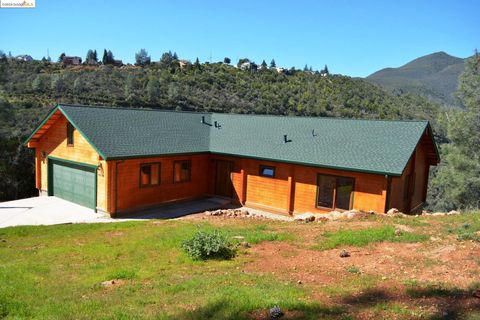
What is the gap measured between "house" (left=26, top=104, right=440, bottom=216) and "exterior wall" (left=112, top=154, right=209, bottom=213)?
5 cm

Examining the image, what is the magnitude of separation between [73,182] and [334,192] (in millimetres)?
12771

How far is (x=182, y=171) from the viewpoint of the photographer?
A: 1967 cm

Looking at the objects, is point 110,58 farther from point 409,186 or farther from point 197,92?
point 409,186

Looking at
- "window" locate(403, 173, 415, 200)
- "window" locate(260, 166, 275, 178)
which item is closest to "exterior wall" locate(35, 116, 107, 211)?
"window" locate(260, 166, 275, 178)

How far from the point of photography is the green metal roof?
52.7ft

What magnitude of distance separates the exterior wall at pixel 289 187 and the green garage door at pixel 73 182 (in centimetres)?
645

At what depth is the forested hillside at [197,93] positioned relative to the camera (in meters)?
41.0

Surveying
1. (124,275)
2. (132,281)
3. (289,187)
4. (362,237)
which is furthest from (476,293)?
(289,187)

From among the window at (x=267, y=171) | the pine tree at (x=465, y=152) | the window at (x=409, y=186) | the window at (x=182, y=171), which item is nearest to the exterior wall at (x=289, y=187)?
the window at (x=267, y=171)

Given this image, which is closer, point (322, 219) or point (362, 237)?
point (362, 237)

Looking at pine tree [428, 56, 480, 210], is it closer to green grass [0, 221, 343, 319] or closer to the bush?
green grass [0, 221, 343, 319]

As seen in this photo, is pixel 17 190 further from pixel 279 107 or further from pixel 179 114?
pixel 279 107

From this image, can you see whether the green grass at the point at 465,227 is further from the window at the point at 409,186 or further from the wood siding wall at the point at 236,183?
the window at the point at 409,186

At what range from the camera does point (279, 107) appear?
50.5 m
